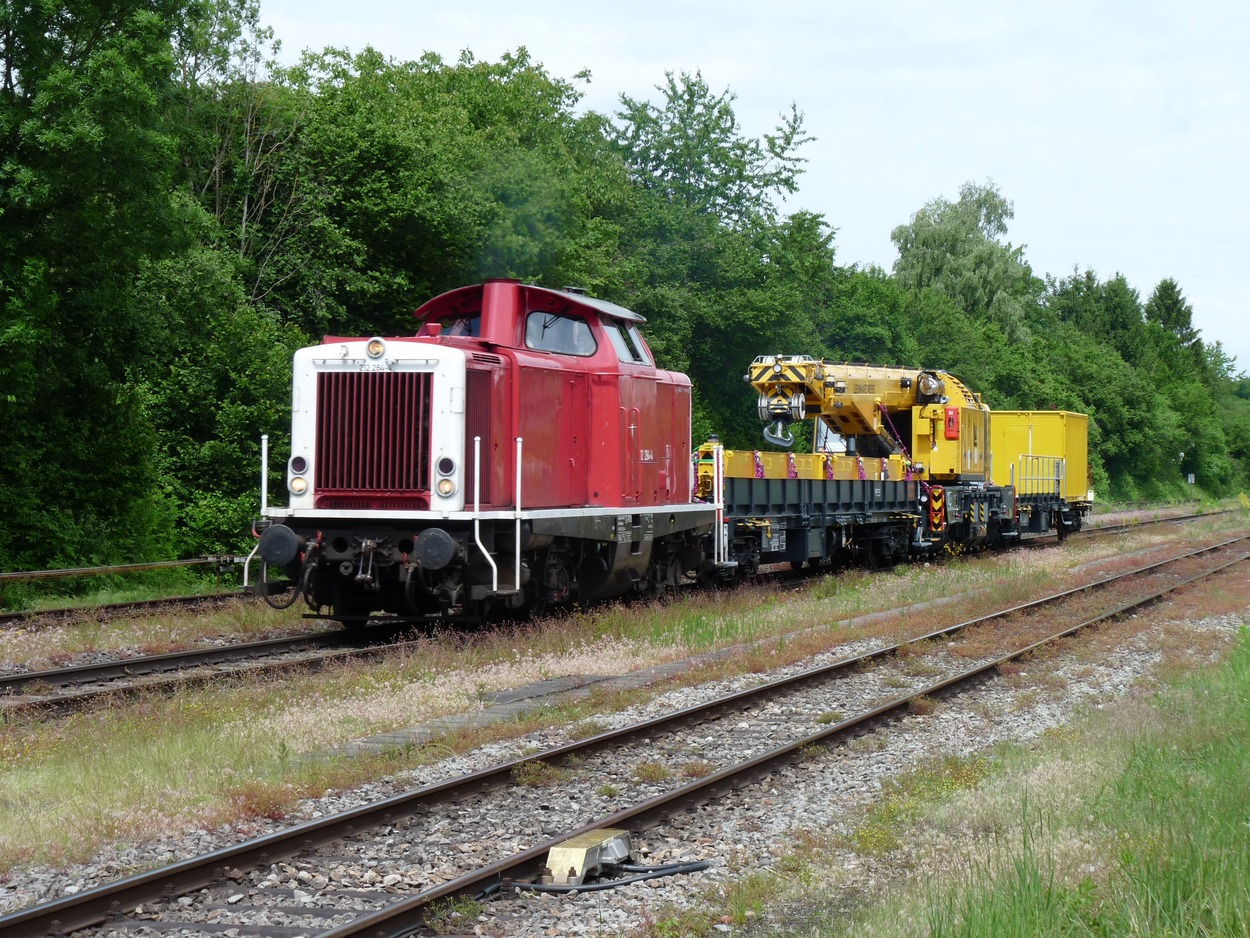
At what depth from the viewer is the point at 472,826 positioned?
6711mm

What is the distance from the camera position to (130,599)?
16.3m

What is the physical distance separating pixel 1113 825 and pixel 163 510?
1732cm

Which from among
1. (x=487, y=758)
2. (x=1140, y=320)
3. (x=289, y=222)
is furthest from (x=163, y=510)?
(x=1140, y=320)

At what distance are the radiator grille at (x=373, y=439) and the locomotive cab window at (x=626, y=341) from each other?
9.78 ft

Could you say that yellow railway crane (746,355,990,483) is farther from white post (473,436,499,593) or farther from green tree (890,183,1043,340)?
green tree (890,183,1043,340)

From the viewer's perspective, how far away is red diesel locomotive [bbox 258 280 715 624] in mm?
11797

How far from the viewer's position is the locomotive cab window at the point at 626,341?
14.2 meters

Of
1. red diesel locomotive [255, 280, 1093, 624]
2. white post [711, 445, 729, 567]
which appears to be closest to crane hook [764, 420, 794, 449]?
red diesel locomotive [255, 280, 1093, 624]

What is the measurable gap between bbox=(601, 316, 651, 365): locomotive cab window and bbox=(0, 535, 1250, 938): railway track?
15.5 ft

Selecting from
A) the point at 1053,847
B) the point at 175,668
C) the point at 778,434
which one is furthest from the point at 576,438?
the point at 778,434

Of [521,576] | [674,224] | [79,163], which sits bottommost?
[521,576]

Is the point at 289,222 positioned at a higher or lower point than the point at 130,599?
higher

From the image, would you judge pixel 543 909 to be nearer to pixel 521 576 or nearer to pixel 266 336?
pixel 521 576

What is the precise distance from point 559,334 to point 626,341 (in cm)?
122
